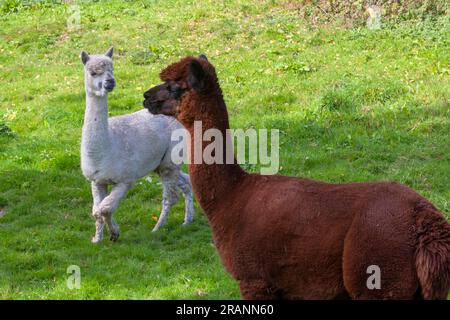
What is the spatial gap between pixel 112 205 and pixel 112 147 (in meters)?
0.58

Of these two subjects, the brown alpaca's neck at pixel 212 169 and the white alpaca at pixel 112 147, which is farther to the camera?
the white alpaca at pixel 112 147

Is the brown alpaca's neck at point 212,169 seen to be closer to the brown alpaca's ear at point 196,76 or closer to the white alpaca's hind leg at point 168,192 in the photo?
the brown alpaca's ear at point 196,76

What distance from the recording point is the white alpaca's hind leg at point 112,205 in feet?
25.8

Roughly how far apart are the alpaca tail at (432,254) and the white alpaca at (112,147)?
12.8 feet

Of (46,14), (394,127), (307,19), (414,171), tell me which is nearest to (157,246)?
(414,171)

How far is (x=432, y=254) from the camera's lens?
14.5 feet

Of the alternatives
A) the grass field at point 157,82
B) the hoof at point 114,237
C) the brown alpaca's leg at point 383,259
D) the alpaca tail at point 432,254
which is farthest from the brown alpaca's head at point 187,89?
the hoof at point 114,237

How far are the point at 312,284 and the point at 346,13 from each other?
457 inches

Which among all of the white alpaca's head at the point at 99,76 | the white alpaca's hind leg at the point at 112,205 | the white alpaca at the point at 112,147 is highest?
the white alpaca's head at the point at 99,76

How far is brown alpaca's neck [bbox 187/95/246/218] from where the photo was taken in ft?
17.0

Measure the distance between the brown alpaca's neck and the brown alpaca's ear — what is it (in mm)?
86

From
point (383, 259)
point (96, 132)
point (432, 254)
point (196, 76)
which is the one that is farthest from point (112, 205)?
point (432, 254)

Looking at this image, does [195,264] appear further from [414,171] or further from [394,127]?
[394,127]

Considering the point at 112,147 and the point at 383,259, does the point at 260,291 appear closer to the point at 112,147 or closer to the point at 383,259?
the point at 383,259
